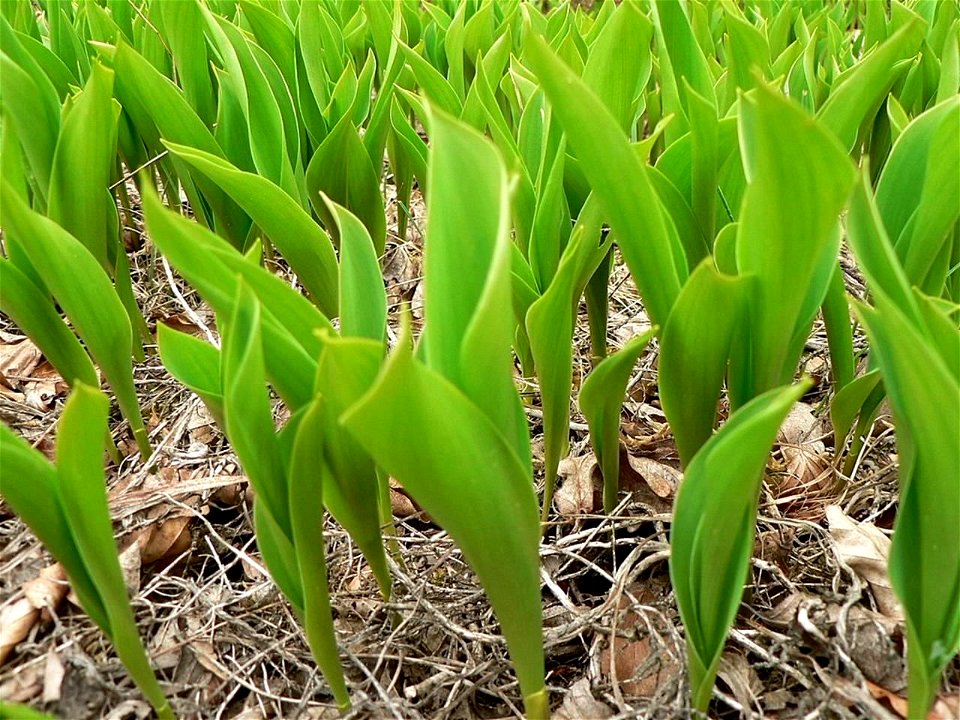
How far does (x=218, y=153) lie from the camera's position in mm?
1173

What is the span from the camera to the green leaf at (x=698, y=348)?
0.65 meters

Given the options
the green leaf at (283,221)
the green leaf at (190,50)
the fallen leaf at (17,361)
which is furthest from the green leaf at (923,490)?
the fallen leaf at (17,361)

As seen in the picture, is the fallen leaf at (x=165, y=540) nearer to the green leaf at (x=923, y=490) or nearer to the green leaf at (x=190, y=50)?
the green leaf at (x=190, y=50)

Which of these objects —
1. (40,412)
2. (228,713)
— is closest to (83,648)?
(228,713)

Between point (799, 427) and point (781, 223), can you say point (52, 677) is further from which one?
point (799, 427)

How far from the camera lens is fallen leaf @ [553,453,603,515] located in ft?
3.42

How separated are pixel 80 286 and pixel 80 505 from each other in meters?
0.36

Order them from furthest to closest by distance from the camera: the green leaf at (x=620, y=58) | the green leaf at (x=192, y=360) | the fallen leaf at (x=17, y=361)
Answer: the fallen leaf at (x=17, y=361), the green leaf at (x=620, y=58), the green leaf at (x=192, y=360)

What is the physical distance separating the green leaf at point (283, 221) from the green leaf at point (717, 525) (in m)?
0.58

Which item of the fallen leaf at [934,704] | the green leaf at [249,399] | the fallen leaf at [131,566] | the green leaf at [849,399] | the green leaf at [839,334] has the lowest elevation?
the fallen leaf at [934,704]

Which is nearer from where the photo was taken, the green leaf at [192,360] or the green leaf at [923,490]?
the green leaf at [923,490]

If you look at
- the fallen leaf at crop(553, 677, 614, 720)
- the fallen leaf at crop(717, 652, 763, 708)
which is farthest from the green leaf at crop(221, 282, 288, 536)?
the fallen leaf at crop(717, 652, 763, 708)

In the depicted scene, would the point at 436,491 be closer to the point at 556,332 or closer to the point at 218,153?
the point at 556,332

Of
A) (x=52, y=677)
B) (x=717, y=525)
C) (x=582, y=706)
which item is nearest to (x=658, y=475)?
(x=582, y=706)
